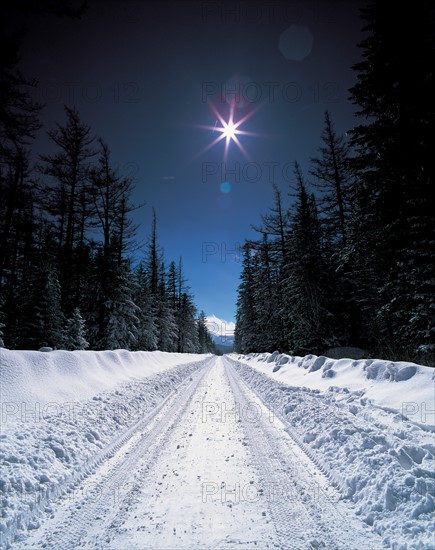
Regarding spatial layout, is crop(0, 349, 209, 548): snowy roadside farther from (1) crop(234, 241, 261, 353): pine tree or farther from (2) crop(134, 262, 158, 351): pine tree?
(1) crop(234, 241, 261, 353): pine tree

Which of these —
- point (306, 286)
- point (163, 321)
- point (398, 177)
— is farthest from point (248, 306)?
point (398, 177)

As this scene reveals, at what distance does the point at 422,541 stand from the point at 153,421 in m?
4.81

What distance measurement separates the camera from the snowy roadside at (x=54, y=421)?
3.11 meters

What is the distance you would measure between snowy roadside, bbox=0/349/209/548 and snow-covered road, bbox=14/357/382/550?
28 cm

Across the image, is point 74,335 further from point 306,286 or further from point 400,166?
point 400,166

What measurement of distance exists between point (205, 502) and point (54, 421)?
3.35 metres

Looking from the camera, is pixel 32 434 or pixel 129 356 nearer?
pixel 32 434

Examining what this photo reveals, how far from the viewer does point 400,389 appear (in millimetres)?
5211

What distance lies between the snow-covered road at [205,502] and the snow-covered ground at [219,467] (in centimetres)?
1

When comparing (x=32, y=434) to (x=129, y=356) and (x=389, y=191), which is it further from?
(x=389, y=191)

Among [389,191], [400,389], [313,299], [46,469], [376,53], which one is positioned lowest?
[46,469]

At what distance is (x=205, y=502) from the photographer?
2965 millimetres

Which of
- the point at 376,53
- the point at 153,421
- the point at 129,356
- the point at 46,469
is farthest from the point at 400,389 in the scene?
the point at 376,53

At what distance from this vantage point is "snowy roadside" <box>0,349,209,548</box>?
10.2ft
